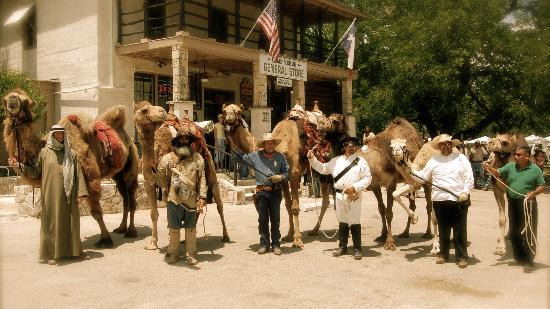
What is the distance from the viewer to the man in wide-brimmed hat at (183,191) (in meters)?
6.89

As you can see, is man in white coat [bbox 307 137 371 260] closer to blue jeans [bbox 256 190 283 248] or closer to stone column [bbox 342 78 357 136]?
blue jeans [bbox 256 190 283 248]

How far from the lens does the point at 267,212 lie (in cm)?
764

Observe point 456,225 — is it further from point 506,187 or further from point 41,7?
point 41,7

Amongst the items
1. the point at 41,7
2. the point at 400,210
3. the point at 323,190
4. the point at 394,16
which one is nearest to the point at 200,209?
the point at 323,190

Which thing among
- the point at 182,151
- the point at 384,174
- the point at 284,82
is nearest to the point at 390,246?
the point at 384,174

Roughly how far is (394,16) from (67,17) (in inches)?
725

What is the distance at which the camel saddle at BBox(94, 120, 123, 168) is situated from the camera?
8.26 meters

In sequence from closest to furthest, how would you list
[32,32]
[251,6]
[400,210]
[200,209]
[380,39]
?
[200,209] → [400,210] → [32,32] → [251,6] → [380,39]

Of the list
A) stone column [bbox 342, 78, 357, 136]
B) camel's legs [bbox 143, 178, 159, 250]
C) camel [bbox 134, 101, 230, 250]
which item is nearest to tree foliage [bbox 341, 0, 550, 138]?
stone column [bbox 342, 78, 357, 136]

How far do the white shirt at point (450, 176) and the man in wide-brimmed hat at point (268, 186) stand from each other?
6.95 ft

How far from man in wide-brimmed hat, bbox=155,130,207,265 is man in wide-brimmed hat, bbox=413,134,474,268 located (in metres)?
3.23

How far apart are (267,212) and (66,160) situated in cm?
295

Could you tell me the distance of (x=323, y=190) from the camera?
9344 millimetres

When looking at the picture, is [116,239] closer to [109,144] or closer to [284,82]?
[109,144]
